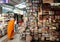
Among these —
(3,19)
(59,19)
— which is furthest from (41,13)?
(3,19)

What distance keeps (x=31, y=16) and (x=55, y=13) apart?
1.20 feet

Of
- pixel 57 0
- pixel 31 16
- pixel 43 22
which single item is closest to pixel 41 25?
pixel 43 22

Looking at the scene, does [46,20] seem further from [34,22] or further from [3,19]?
[3,19]

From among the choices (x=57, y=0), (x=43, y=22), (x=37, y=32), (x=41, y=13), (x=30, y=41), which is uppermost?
(x=57, y=0)

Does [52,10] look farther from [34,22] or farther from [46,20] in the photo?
[34,22]

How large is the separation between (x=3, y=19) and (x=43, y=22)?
→ 4.96 m

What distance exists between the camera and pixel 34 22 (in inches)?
86.5

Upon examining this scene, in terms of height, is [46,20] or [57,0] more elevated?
[57,0]

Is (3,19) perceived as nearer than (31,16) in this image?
No

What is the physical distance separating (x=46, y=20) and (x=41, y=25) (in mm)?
106

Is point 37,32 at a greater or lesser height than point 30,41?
greater

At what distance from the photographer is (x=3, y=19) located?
272 inches

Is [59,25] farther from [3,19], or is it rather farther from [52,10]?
[3,19]

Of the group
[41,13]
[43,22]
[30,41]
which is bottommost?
[30,41]
